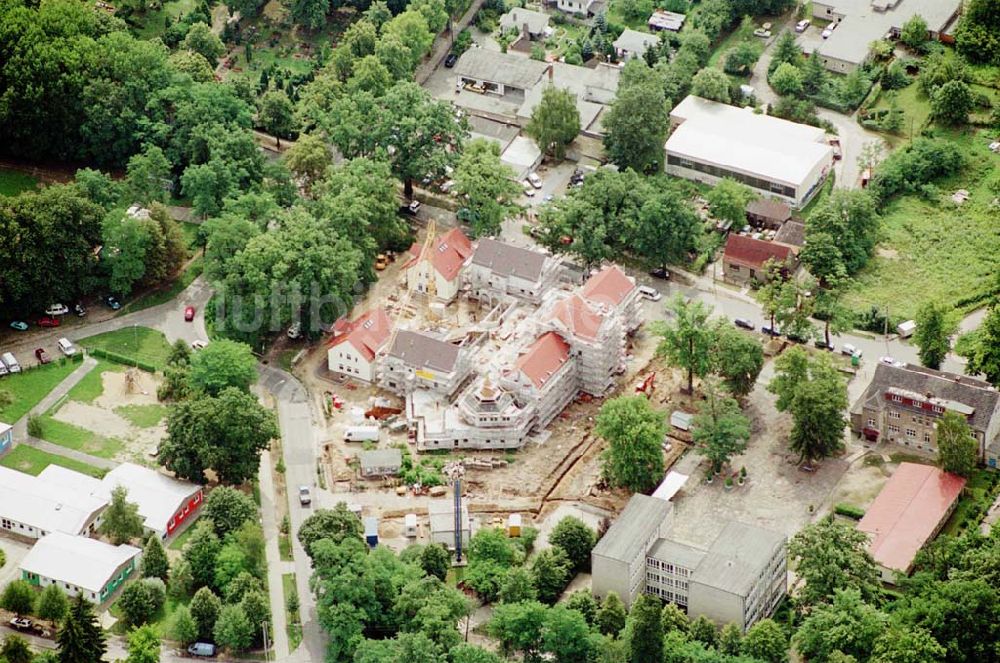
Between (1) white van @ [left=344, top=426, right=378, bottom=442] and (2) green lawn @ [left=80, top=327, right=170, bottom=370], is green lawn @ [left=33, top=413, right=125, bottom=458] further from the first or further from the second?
(1) white van @ [left=344, top=426, right=378, bottom=442]

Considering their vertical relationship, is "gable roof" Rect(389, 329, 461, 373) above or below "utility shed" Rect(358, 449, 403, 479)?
above

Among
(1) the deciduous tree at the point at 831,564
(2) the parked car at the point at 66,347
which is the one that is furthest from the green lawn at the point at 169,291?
(1) the deciduous tree at the point at 831,564

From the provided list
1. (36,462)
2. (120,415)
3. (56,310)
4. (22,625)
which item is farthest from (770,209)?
(22,625)

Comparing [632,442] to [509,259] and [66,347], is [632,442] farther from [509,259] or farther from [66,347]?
[66,347]

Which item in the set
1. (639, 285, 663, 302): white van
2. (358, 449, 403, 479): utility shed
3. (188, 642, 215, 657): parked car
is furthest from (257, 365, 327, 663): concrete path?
(639, 285, 663, 302): white van

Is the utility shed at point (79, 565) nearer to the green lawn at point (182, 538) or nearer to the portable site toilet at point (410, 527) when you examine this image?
the green lawn at point (182, 538)
